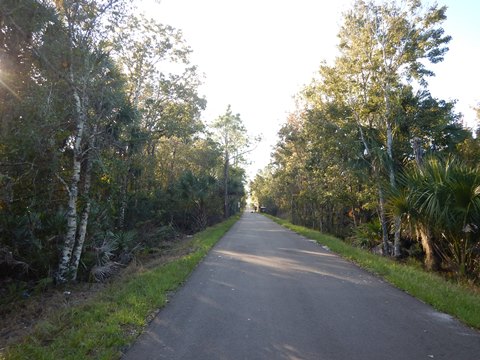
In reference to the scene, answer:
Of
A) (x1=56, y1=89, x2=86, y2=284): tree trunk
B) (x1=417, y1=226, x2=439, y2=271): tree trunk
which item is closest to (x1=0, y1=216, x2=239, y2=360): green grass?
(x1=56, y1=89, x2=86, y2=284): tree trunk

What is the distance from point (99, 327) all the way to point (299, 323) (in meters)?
3.07

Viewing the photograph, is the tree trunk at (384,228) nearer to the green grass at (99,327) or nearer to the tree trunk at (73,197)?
the green grass at (99,327)

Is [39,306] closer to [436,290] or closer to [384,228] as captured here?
[436,290]

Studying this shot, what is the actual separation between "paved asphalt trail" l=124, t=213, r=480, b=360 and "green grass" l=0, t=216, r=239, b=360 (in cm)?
29

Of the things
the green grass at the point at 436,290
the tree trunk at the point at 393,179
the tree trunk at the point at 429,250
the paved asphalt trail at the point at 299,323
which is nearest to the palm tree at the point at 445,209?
the tree trunk at the point at 429,250

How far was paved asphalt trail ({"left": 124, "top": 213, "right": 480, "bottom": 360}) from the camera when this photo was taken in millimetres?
4898

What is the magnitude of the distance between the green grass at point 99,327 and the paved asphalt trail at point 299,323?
29 cm

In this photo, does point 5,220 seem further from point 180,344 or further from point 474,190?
point 474,190

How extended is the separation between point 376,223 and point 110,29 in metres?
13.3

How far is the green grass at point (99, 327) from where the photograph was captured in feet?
15.8

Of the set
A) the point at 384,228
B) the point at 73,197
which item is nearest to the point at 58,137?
the point at 73,197

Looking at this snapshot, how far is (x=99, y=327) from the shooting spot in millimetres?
5660

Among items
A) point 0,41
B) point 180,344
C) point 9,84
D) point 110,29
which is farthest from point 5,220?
point 180,344

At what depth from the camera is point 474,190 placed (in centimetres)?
965
